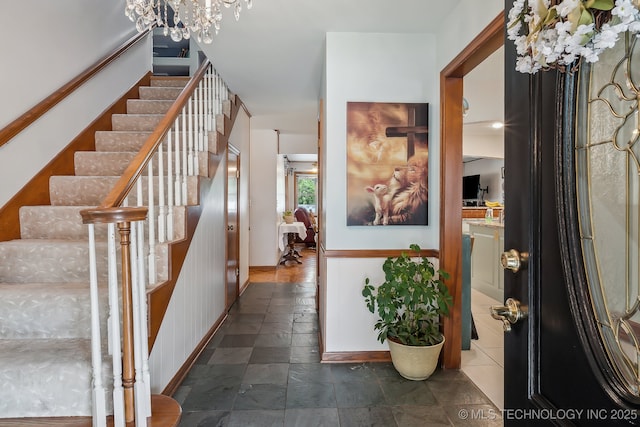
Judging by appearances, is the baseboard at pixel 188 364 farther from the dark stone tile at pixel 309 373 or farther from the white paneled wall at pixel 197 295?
the dark stone tile at pixel 309 373

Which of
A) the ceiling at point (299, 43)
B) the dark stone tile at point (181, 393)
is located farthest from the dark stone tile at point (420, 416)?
the ceiling at point (299, 43)

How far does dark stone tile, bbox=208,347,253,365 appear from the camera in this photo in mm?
2510

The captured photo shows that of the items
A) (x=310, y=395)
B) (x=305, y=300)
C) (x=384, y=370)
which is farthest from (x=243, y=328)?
(x=384, y=370)

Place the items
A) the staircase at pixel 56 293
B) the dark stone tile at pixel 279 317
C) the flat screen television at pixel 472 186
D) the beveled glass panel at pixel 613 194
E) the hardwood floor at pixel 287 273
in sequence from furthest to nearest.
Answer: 1. the flat screen television at pixel 472 186
2. the hardwood floor at pixel 287 273
3. the dark stone tile at pixel 279 317
4. the staircase at pixel 56 293
5. the beveled glass panel at pixel 613 194

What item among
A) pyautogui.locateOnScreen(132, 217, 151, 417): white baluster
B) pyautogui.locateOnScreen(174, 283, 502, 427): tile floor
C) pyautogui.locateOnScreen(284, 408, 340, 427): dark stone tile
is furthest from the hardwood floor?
pyautogui.locateOnScreen(132, 217, 151, 417): white baluster

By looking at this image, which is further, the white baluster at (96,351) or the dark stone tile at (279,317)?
the dark stone tile at (279,317)

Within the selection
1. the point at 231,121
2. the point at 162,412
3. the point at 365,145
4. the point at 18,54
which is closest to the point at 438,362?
the point at 365,145

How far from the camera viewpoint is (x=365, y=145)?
8.13 feet

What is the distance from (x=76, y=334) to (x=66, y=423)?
445mm

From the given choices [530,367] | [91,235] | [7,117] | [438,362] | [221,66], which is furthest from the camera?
[221,66]

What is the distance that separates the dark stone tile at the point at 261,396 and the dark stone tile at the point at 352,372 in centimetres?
39

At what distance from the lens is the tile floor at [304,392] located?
1.84m

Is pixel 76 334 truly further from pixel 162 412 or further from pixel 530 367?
pixel 530 367

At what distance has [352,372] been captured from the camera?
235 centimetres
